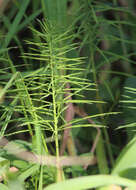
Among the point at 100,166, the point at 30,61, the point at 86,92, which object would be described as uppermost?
the point at 30,61

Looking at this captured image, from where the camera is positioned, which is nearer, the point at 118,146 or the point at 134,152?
the point at 134,152

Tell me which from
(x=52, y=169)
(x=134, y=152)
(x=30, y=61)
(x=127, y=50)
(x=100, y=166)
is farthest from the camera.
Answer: (x=127, y=50)

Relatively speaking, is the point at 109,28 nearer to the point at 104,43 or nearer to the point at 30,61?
the point at 104,43

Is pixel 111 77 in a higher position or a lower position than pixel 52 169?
higher

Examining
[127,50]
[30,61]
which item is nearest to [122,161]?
[30,61]

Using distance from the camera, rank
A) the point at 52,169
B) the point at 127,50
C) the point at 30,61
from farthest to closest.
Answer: the point at 127,50, the point at 30,61, the point at 52,169

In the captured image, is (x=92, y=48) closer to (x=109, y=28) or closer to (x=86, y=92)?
(x=86, y=92)
